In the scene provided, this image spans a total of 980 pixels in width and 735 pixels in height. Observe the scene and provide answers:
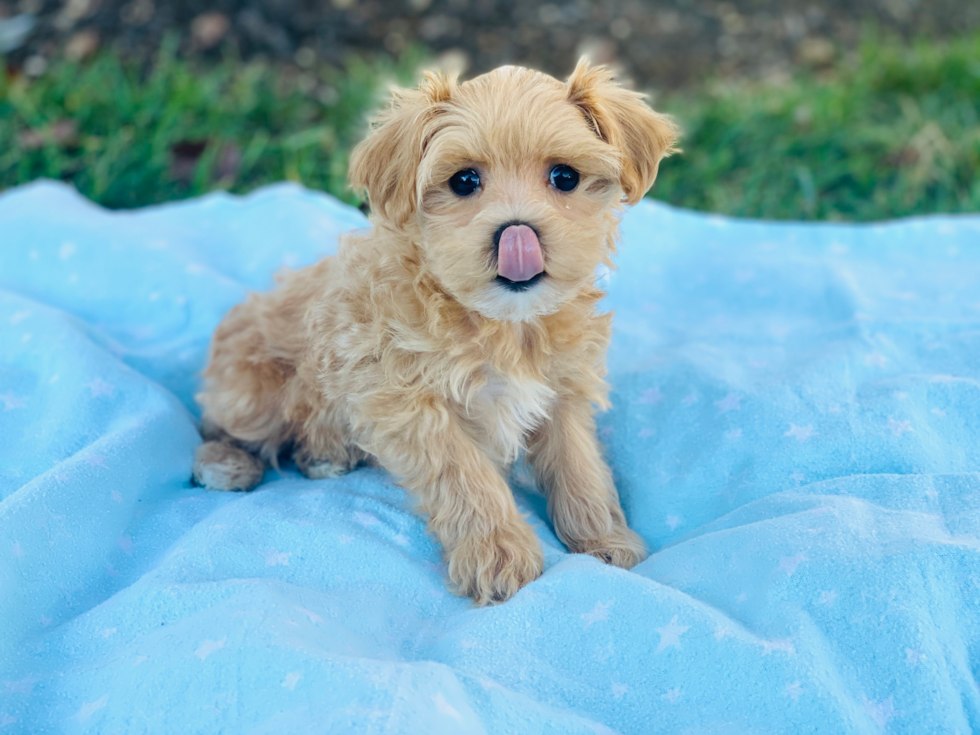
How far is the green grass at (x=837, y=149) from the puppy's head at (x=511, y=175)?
3.49 m

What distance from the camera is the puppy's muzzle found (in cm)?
196

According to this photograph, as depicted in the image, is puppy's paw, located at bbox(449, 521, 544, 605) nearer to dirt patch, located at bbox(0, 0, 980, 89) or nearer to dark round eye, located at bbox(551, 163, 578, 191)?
dark round eye, located at bbox(551, 163, 578, 191)

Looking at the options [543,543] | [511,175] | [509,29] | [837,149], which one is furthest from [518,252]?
[509,29]

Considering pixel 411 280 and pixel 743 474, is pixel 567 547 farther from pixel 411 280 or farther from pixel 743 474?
pixel 411 280

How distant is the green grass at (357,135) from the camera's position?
5.10 m

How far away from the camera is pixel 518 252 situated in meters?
1.96

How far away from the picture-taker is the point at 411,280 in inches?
90.9

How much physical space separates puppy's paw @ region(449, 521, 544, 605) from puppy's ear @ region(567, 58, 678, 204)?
1026 mm

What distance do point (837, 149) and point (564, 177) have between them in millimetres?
4447

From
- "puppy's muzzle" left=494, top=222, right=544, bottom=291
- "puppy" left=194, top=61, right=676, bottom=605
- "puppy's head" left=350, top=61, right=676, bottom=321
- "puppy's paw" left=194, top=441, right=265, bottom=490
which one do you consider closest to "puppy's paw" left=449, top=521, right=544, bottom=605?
"puppy" left=194, top=61, right=676, bottom=605

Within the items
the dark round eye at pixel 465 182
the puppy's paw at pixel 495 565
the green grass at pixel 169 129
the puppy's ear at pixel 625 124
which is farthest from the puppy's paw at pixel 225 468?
the green grass at pixel 169 129

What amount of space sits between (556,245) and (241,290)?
2177 millimetres

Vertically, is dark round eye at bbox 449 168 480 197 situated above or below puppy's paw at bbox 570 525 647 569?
above

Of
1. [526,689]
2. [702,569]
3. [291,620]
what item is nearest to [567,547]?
[702,569]
